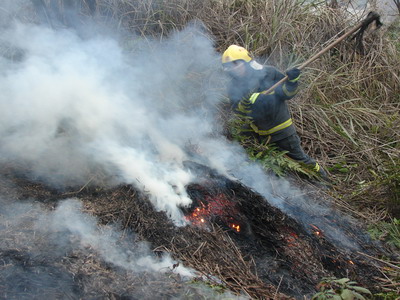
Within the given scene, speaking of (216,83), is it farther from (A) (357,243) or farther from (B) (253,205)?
(A) (357,243)

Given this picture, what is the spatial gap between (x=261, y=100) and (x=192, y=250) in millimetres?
2284

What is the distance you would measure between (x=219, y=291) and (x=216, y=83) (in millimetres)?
4105

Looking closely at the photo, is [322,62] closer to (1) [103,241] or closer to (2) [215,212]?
(2) [215,212]

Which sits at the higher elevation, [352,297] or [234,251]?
[352,297]

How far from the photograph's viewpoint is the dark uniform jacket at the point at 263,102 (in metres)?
4.49

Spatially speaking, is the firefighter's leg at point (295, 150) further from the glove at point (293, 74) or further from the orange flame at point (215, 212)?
the orange flame at point (215, 212)

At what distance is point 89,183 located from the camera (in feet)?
12.1

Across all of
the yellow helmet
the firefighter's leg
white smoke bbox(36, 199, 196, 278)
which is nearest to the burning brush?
white smoke bbox(36, 199, 196, 278)

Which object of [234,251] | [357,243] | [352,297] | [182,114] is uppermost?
[352,297]

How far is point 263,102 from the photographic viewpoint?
448 cm

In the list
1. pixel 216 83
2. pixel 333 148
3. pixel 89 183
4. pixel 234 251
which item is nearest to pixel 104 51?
pixel 216 83

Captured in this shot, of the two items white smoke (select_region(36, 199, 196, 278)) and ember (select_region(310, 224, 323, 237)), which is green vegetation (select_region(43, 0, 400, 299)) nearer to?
ember (select_region(310, 224, 323, 237))

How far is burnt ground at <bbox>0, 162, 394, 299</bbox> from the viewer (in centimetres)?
253

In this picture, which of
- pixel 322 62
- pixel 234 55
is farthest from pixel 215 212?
pixel 322 62
